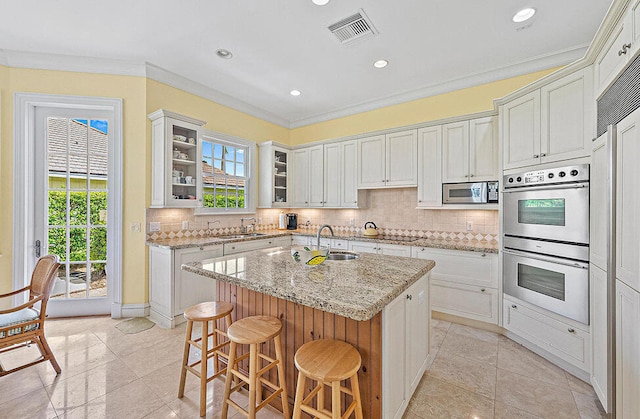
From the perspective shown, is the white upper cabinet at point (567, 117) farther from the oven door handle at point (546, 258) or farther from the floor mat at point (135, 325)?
the floor mat at point (135, 325)

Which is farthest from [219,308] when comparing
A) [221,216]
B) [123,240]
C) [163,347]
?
[221,216]

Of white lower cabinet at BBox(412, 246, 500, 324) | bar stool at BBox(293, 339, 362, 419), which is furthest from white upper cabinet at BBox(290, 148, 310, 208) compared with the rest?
bar stool at BBox(293, 339, 362, 419)

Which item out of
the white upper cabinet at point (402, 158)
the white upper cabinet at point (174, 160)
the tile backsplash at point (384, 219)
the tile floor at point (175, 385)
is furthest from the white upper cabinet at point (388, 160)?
the white upper cabinet at point (174, 160)

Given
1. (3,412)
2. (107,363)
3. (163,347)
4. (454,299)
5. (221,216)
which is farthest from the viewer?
(221,216)

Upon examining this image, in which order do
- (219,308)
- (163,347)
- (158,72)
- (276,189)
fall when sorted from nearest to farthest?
(219,308) → (163,347) → (158,72) → (276,189)

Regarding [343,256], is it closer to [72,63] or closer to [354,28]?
[354,28]

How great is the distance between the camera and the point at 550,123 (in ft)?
7.77

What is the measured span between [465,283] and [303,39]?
318 centimetres

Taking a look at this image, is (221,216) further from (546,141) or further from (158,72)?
(546,141)

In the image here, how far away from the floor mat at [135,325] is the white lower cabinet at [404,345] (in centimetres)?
273

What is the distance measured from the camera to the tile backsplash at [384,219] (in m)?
3.46

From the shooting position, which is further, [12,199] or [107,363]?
[12,199]

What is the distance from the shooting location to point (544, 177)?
2389mm

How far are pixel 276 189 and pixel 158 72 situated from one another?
7.79 ft
